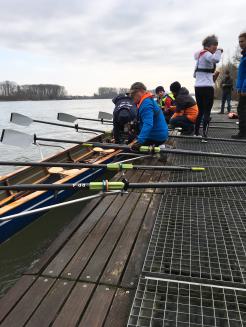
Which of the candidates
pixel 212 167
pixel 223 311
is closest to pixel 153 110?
pixel 212 167

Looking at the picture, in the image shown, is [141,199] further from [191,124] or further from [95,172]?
[191,124]

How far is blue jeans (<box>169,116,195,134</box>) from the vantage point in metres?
9.06

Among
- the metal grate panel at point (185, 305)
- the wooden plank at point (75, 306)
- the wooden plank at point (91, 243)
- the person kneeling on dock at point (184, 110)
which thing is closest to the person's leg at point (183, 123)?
the person kneeling on dock at point (184, 110)

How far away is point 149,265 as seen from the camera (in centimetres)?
266

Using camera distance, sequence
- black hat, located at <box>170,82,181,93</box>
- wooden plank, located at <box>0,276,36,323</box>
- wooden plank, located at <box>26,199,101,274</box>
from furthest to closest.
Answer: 1. black hat, located at <box>170,82,181,93</box>
2. wooden plank, located at <box>26,199,101,274</box>
3. wooden plank, located at <box>0,276,36,323</box>

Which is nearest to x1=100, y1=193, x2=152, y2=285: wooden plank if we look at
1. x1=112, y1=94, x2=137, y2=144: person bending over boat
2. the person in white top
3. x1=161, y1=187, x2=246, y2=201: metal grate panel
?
x1=161, y1=187, x2=246, y2=201: metal grate panel

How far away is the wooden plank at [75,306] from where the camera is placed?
211 centimetres

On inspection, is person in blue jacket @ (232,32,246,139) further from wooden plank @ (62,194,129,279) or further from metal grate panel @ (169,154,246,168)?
wooden plank @ (62,194,129,279)

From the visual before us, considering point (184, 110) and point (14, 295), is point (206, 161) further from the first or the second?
point (14, 295)

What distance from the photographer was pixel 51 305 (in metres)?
2.27

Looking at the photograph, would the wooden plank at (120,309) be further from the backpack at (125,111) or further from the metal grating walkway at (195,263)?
the backpack at (125,111)

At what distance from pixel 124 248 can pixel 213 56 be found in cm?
567

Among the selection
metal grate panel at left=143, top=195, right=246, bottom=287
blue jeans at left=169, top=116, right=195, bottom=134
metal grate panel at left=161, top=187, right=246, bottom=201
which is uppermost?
blue jeans at left=169, top=116, right=195, bottom=134

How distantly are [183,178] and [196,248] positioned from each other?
7.19 feet
